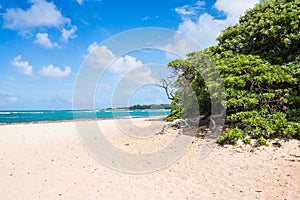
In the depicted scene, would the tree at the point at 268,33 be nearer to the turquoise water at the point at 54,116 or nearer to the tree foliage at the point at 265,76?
the tree foliage at the point at 265,76

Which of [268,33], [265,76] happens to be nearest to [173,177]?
[265,76]

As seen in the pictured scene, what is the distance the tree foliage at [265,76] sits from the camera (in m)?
9.03

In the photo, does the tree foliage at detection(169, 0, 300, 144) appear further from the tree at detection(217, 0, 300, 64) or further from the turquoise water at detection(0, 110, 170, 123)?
the turquoise water at detection(0, 110, 170, 123)

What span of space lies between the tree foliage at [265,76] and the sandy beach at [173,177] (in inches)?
33.8

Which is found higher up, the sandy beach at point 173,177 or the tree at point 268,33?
the tree at point 268,33

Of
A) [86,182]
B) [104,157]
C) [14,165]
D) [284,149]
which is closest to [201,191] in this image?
[86,182]

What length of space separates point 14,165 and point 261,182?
28.7 ft

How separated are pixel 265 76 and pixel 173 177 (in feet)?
18.5

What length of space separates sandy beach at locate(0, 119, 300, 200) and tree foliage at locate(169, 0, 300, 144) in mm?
858

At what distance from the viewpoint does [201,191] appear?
19.7ft

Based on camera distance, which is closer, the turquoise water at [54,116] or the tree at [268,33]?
the tree at [268,33]

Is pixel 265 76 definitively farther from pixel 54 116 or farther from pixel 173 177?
pixel 54 116

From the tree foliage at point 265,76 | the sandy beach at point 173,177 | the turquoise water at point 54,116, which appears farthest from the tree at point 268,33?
the turquoise water at point 54,116

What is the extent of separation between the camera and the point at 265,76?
9.24m
